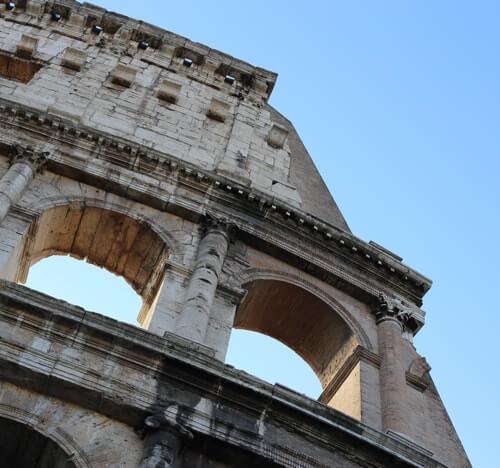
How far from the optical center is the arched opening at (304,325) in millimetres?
12891

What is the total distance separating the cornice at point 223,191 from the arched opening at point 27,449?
17.4 ft

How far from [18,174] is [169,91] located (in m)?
5.25

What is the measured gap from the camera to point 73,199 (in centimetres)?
1252

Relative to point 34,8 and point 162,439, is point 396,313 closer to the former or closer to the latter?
point 162,439

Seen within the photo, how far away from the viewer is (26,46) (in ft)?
54.3

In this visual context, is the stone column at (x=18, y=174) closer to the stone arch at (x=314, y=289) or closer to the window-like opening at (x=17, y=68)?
the stone arch at (x=314, y=289)

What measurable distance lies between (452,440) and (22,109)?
867 centimetres

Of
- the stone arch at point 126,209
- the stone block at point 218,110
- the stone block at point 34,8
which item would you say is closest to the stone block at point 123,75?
the stone block at point 218,110

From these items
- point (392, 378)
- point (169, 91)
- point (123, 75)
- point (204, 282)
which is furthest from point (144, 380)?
point (123, 75)

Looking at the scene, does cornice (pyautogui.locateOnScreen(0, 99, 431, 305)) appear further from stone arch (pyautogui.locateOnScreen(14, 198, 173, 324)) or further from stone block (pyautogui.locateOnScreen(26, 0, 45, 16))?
stone block (pyautogui.locateOnScreen(26, 0, 45, 16))

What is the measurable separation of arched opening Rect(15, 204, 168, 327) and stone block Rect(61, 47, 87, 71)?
192 inches

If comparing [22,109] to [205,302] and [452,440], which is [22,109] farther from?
[452,440]

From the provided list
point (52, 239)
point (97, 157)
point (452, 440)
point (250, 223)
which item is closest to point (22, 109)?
point (97, 157)

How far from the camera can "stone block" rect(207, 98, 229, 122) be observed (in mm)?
16455
